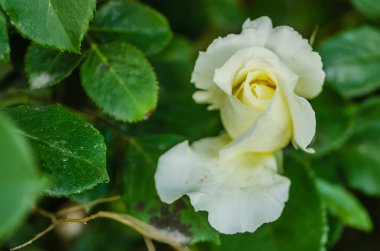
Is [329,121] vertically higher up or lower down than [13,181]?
lower down

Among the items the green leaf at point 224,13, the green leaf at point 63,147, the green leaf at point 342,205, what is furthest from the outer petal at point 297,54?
the green leaf at point 224,13

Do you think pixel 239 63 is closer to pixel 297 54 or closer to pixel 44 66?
pixel 297 54

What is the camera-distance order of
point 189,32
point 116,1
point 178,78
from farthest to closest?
point 189,32, point 178,78, point 116,1

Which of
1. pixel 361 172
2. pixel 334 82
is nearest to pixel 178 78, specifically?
pixel 334 82

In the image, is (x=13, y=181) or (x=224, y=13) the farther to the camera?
(x=224, y=13)

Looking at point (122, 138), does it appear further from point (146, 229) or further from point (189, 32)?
point (189, 32)

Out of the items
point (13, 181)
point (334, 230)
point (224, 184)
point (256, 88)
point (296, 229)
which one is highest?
point (13, 181)

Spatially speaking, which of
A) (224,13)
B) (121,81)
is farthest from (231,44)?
(224,13)
